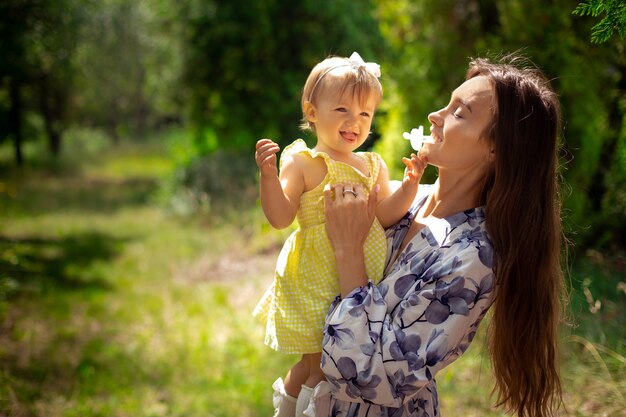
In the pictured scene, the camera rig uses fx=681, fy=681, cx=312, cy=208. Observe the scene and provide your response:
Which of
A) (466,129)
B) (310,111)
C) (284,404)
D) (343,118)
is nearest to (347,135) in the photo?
(343,118)

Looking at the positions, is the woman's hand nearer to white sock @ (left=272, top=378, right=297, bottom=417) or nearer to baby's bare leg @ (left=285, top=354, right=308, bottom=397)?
baby's bare leg @ (left=285, top=354, right=308, bottom=397)

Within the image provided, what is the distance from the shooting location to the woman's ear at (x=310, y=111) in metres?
2.36

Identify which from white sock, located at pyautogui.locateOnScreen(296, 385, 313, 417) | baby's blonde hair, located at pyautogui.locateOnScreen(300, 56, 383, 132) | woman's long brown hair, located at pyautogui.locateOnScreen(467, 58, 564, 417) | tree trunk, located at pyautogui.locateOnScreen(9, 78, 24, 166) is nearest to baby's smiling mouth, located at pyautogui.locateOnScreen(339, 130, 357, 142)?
baby's blonde hair, located at pyautogui.locateOnScreen(300, 56, 383, 132)

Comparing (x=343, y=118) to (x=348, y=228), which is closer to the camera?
(x=348, y=228)

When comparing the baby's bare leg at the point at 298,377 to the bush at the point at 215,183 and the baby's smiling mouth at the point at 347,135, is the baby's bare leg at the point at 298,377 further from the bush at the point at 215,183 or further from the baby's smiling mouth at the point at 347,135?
the bush at the point at 215,183

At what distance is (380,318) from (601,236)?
14.8 feet

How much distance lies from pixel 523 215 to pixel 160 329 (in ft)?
16.1

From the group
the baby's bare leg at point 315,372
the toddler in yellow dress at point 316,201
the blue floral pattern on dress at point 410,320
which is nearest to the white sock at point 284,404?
the toddler in yellow dress at point 316,201

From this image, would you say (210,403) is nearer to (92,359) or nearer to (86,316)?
(92,359)

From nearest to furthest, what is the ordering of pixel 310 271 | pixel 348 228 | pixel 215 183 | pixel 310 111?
pixel 348 228
pixel 310 271
pixel 310 111
pixel 215 183

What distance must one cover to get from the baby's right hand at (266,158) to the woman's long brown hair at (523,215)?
66cm

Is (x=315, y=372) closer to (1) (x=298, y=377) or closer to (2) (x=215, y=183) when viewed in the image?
(1) (x=298, y=377)

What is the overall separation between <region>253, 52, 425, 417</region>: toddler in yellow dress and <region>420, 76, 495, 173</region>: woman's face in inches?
5.3

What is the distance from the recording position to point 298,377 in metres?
2.32
